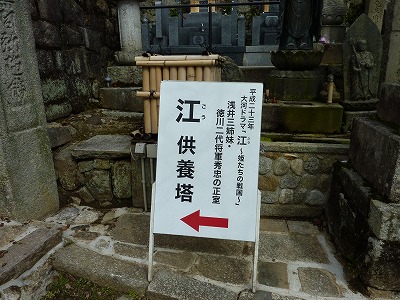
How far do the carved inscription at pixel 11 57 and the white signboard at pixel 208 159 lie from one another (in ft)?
4.67

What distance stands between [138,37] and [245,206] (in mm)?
3999

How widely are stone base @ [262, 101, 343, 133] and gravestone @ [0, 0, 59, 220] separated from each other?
2.62m

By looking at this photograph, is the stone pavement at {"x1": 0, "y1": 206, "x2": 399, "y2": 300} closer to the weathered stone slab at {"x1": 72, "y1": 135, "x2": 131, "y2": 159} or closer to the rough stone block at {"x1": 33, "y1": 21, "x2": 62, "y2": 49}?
the weathered stone slab at {"x1": 72, "y1": 135, "x2": 131, "y2": 159}

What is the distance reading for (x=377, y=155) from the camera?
7.67 ft

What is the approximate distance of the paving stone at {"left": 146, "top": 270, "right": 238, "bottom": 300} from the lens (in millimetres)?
2193

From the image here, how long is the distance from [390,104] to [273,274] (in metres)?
1.71

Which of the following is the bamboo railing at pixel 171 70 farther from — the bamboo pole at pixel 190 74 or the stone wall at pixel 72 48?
the stone wall at pixel 72 48

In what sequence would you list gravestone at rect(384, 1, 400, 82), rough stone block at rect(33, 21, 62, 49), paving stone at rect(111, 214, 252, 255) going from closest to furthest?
paving stone at rect(111, 214, 252, 255) < rough stone block at rect(33, 21, 62, 49) < gravestone at rect(384, 1, 400, 82)

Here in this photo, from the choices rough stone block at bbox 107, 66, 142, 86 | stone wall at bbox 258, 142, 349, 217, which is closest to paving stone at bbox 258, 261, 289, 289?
stone wall at bbox 258, 142, 349, 217

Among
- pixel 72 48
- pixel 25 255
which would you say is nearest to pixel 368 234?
pixel 25 255

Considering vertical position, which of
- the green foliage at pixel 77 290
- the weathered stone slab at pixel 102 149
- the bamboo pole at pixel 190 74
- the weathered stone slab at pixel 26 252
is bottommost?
the green foliage at pixel 77 290

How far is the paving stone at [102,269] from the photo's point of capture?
237 centimetres

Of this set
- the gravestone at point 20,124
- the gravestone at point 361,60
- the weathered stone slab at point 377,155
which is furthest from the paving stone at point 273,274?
the gravestone at point 361,60

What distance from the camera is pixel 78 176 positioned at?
3.57 m
